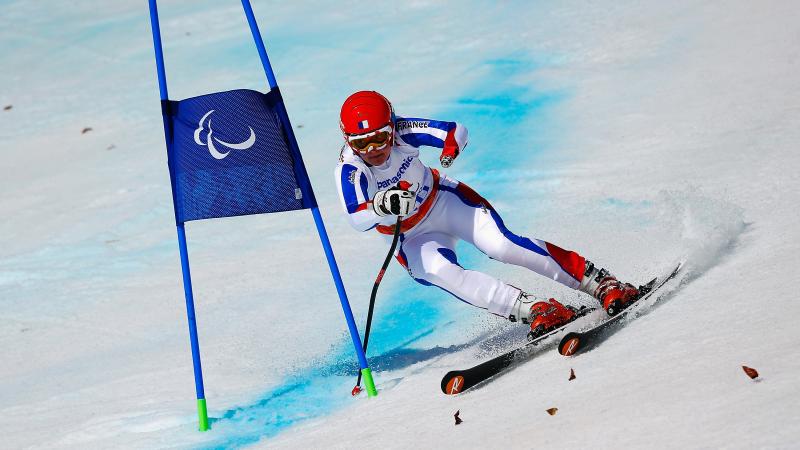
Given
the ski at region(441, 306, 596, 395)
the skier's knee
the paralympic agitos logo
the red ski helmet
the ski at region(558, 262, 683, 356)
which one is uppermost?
the red ski helmet

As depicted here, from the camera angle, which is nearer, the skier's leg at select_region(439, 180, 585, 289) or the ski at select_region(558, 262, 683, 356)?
the ski at select_region(558, 262, 683, 356)

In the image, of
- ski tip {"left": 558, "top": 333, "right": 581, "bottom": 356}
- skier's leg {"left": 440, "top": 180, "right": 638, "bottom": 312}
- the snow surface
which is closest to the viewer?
the snow surface

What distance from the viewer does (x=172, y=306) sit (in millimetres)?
7598

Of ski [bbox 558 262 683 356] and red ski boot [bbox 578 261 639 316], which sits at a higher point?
ski [bbox 558 262 683 356]

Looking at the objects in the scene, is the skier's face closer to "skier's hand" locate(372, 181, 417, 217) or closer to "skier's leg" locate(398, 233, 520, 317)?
"skier's hand" locate(372, 181, 417, 217)

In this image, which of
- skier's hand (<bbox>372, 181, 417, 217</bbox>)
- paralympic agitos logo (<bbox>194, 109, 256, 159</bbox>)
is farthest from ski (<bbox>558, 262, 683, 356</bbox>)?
paralympic agitos logo (<bbox>194, 109, 256, 159</bbox>)

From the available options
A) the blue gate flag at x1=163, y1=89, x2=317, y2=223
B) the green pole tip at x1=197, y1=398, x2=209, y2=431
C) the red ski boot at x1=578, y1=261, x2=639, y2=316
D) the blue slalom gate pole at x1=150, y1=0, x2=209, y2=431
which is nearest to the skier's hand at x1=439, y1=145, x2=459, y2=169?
the blue gate flag at x1=163, y1=89, x2=317, y2=223

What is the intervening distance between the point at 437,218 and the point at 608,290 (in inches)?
39.3

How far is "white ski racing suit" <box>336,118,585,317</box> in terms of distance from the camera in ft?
17.3

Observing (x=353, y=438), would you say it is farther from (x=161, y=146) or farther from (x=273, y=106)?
(x=161, y=146)

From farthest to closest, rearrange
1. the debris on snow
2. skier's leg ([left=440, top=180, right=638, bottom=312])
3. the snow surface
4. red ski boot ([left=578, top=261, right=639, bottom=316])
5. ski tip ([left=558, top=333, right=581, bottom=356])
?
skier's leg ([left=440, top=180, right=638, bottom=312])
red ski boot ([left=578, top=261, right=639, bottom=316])
ski tip ([left=558, top=333, right=581, bottom=356])
the snow surface
the debris on snow

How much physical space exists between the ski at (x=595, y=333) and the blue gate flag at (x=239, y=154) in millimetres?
1487

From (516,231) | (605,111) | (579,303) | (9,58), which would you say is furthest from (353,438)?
(9,58)

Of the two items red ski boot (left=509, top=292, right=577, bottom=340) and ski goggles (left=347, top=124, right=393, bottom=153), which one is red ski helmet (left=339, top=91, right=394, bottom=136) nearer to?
ski goggles (left=347, top=124, right=393, bottom=153)
